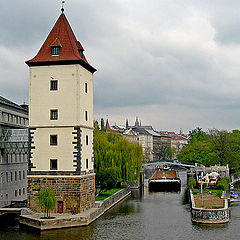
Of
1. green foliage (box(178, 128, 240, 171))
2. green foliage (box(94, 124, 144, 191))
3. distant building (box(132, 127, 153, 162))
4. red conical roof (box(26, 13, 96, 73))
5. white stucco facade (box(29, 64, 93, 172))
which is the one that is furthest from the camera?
distant building (box(132, 127, 153, 162))

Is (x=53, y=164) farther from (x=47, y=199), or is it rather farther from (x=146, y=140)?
(x=146, y=140)

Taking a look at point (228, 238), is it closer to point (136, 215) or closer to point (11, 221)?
point (136, 215)

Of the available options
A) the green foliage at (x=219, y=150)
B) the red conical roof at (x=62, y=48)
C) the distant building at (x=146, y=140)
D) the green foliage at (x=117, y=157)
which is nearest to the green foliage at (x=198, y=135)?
the green foliage at (x=219, y=150)

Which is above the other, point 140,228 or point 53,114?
point 53,114

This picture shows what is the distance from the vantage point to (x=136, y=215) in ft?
118

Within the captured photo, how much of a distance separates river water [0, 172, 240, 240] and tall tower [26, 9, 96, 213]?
3107 mm

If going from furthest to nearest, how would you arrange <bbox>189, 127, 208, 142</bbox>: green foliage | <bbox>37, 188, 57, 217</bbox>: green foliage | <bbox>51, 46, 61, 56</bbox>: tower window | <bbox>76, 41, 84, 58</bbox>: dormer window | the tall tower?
<bbox>189, 127, 208, 142</bbox>: green foliage, <bbox>76, 41, 84, 58</bbox>: dormer window, <bbox>51, 46, 61, 56</bbox>: tower window, the tall tower, <bbox>37, 188, 57, 217</bbox>: green foliage

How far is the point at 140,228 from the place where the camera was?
3003 cm

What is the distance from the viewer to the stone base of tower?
105 ft

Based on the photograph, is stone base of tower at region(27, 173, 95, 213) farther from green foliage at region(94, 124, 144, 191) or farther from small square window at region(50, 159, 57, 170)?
green foliage at region(94, 124, 144, 191)

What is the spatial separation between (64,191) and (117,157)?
17169 millimetres

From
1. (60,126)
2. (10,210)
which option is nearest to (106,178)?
(60,126)

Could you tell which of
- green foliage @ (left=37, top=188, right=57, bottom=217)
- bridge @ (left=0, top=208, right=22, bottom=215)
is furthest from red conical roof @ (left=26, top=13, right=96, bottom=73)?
bridge @ (left=0, top=208, right=22, bottom=215)

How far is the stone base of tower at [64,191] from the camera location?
3212 cm
